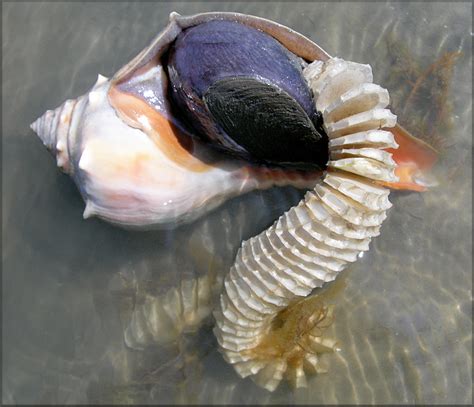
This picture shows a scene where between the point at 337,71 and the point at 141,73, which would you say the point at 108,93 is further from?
the point at 337,71

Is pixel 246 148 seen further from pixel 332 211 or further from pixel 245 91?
pixel 332 211

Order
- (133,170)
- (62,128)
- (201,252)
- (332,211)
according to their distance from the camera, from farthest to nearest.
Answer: (201,252) → (62,128) → (133,170) → (332,211)

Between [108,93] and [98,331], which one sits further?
[98,331]

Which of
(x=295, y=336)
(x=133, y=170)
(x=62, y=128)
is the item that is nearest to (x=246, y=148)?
(x=133, y=170)

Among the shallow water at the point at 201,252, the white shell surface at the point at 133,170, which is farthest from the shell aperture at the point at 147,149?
the shallow water at the point at 201,252

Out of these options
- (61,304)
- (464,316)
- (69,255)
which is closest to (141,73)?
(69,255)

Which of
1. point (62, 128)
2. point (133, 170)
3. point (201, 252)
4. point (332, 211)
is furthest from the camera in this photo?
point (201, 252)
